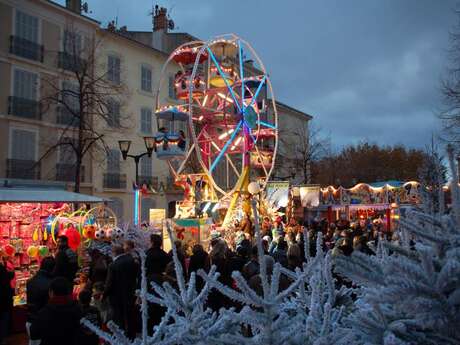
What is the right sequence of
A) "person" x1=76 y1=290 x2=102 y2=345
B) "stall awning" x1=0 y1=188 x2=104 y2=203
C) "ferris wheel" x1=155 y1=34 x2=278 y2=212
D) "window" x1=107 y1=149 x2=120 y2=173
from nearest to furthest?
"person" x1=76 y1=290 x2=102 y2=345 < "stall awning" x1=0 y1=188 x2=104 y2=203 < "ferris wheel" x1=155 y1=34 x2=278 y2=212 < "window" x1=107 y1=149 x2=120 y2=173

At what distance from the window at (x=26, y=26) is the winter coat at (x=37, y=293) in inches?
763

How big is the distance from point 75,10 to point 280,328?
26.2 m

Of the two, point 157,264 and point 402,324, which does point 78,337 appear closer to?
point 157,264

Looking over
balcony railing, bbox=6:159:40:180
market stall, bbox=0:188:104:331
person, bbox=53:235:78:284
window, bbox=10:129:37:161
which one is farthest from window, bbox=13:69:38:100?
person, bbox=53:235:78:284

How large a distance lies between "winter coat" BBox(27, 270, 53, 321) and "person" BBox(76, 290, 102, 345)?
1.59ft

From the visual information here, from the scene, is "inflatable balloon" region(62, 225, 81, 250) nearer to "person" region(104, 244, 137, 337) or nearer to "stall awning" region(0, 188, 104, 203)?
"stall awning" region(0, 188, 104, 203)

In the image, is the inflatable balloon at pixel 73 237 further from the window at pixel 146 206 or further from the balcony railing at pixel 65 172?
the window at pixel 146 206

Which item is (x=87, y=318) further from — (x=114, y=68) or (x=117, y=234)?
(x=114, y=68)

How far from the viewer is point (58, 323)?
147 inches

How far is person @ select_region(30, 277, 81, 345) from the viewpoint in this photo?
3.70m

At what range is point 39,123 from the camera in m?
22.0

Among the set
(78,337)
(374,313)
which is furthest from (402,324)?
(78,337)

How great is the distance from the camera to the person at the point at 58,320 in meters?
3.70

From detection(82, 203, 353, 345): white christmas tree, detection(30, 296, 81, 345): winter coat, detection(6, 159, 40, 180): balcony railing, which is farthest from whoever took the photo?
detection(6, 159, 40, 180): balcony railing
